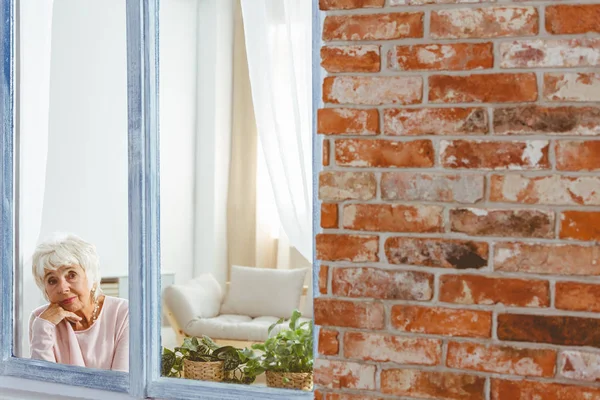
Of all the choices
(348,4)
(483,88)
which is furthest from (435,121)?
(348,4)

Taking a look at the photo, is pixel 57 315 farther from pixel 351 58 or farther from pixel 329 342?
pixel 351 58

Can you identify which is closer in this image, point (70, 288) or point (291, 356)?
point (291, 356)

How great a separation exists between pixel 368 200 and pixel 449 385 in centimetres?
46

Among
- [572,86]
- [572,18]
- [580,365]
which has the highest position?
[572,18]

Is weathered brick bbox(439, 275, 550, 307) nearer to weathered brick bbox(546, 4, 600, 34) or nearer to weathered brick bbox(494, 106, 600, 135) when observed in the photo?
weathered brick bbox(494, 106, 600, 135)

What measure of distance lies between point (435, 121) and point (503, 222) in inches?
10.7

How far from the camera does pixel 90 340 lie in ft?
8.14

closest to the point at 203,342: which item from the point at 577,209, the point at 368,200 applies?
the point at 368,200

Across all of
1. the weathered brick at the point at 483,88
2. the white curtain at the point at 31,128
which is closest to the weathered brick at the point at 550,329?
the weathered brick at the point at 483,88

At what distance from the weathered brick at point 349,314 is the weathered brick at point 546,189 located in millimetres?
376

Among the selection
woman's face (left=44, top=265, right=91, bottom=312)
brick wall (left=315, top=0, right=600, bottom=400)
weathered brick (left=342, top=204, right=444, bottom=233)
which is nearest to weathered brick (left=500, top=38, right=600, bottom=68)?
brick wall (left=315, top=0, right=600, bottom=400)

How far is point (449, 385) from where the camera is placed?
1.58m

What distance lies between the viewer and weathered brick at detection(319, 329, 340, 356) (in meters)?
1.66

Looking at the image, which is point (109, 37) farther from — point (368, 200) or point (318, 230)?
point (368, 200)
